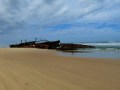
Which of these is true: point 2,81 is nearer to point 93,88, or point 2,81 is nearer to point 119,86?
point 93,88

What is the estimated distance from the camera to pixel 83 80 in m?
7.08

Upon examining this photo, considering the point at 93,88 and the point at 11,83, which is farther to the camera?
the point at 11,83

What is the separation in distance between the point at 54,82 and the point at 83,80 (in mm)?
943

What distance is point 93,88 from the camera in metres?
5.96

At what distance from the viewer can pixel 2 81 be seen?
7340mm

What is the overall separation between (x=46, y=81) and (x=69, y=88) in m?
1.26

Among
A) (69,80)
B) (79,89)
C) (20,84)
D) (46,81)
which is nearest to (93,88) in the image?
(79,89)

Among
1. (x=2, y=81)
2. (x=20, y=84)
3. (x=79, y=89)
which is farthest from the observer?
(x=2, y=81)

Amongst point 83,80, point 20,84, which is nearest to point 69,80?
point 83,80

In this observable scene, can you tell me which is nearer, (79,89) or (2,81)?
(79,89)

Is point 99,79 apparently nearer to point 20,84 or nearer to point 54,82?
point 54,82

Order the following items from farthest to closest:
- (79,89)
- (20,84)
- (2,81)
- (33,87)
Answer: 1. (2,81)
2. (20,84)
3. (33,87)
4. (79,89)

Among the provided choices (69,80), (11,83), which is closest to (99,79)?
(69,80)

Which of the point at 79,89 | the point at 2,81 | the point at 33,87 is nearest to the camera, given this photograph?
the point at 79,89
